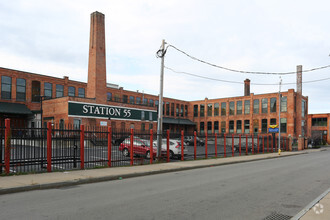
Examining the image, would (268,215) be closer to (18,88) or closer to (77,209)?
(77,209)

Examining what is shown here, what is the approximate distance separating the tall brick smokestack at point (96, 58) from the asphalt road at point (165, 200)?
30.3 metres

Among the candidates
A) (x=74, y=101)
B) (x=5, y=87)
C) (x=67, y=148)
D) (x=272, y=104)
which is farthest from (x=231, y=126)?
(x=67, y=148)

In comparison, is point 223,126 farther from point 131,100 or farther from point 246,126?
point 131,100

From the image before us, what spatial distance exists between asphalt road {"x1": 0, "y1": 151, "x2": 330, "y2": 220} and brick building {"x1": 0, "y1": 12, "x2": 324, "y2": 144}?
23.2 meters

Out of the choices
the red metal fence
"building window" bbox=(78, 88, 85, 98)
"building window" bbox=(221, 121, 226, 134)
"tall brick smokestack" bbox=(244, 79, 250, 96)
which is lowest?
"building window" bbox=(221, 121, 226, 134)

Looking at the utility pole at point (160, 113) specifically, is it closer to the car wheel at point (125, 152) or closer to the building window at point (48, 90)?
the car wheel at point (125, 152)

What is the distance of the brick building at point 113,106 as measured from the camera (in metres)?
38.1

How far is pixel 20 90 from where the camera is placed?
42781mm

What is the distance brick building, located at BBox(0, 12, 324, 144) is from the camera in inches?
1501

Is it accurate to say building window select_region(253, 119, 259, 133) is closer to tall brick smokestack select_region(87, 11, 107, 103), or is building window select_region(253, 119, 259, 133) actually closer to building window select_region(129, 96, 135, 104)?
building window select_region(129, 96, 135, 104)

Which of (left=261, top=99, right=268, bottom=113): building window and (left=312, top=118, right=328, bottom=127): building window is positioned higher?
(left=261, top=99, right=268, bottom=113): building window

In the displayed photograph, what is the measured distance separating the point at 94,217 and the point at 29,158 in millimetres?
6811

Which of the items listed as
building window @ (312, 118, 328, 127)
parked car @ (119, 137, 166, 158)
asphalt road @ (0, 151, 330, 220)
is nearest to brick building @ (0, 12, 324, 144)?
building window @ (312, 118, 328, 127)

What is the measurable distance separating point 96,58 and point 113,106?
26.4 ft
